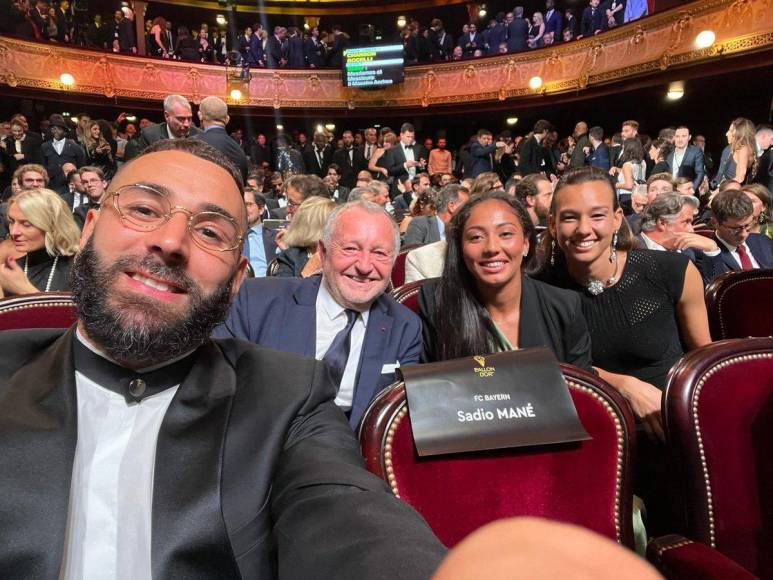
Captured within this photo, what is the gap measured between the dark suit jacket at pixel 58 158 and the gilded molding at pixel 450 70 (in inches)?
183

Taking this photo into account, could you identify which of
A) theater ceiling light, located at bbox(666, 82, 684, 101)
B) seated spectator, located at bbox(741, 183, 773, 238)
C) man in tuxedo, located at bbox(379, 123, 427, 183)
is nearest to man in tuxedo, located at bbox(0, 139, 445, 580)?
seated spectator, located at bbox(741, 183, 773, 238)

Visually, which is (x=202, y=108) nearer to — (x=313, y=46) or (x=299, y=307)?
(x=299, y=307)

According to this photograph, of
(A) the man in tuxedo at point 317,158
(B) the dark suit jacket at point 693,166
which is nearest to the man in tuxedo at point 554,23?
(A) the man in tuxedo at point 317,158

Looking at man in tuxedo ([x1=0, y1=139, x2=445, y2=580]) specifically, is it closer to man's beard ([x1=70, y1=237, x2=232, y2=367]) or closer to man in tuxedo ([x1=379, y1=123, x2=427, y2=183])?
man's beard ([x1=70, y1=237, x2=232, y2=367])

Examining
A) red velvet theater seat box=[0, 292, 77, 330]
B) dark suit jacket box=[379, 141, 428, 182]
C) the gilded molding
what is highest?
the gilded molding

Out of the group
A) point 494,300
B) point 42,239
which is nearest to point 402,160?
point 42,239

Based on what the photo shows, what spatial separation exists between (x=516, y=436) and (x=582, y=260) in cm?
125

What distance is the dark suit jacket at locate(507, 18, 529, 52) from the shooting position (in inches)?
503

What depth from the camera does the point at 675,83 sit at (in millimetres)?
9234

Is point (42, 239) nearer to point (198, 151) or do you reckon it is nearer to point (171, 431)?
point (198, 151)

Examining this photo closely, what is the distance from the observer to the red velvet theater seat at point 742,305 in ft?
7.79

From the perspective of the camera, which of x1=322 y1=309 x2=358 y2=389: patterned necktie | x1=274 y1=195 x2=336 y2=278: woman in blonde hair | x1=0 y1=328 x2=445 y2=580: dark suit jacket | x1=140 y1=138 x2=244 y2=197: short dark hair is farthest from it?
x1=274 y1=195 x2=336 y2=278: woman in blonde hair

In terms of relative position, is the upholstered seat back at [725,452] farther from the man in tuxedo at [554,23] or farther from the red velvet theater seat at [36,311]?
the man in tuxedo at [554,23]

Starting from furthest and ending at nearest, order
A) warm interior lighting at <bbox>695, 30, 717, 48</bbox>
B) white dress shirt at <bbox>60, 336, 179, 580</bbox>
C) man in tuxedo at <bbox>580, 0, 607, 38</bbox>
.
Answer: man in tuxedo at <bbox>580, 0, 607, 38</bbox> → warm interior lighting at <bbox>695, 30, 717, 48</bbox> → white dress shirt at <bbox>60, 336, 179, 580</bbox>
